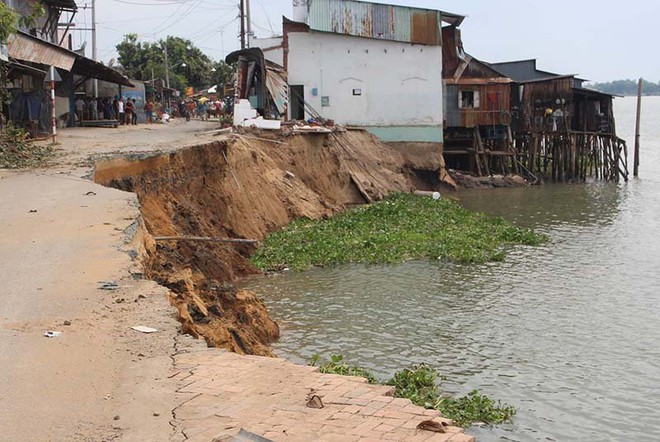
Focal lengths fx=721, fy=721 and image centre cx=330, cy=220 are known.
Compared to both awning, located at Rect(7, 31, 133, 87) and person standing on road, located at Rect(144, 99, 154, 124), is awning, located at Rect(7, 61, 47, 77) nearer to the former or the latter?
awning, located at Rect(7, 31, 133, 87)

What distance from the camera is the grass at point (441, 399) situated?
840 centimetres

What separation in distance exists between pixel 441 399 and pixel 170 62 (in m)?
61.6

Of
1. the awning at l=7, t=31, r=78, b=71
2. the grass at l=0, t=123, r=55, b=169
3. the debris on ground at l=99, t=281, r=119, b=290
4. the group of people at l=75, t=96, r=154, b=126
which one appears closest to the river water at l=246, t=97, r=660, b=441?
the debris on ground at l=99, t=281, r=119, b=290

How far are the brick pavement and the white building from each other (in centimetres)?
Answer: 2838

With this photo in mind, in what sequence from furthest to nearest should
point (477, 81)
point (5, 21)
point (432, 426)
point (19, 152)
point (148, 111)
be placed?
point (148, 111)
point (477, 81)
point (19, 152)
point (5, 21)
point (432, 426)

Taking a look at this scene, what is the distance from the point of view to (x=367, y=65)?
113 feet

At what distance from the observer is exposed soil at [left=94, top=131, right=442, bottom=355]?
9586 millimetres

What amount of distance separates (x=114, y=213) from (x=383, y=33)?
2590 cm

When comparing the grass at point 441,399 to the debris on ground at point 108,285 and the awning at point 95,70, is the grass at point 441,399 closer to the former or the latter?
the debris on ground at point 108,285

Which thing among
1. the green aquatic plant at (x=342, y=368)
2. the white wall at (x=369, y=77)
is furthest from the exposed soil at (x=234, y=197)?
the white wall at (x=369, y=77)

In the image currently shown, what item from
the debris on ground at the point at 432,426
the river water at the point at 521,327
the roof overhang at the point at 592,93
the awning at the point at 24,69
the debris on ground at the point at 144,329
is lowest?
the river water at the point at 521,327

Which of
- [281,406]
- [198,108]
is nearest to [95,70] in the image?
[198,108]

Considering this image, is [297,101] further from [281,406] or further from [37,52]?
[281,406]

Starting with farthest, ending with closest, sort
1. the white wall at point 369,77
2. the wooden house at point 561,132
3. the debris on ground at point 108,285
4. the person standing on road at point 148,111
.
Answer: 1. the person standing on road at point 148,111
2. the wooden house at point 561,132
3. the white wall at point 369,77
4. the debris on ground at point 108,285
